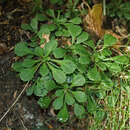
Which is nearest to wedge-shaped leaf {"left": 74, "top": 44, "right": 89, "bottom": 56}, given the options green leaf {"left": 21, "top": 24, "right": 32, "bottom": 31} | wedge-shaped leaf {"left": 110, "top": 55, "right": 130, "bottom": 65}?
wedge-shaped leaf {"left": 110, "top": 55, "right": 130, "bottom": 65}

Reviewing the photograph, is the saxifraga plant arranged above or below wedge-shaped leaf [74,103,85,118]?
above

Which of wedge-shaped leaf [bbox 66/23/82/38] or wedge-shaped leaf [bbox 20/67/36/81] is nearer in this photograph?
wedge-shaped leaf [bbox 20/67/36/81]

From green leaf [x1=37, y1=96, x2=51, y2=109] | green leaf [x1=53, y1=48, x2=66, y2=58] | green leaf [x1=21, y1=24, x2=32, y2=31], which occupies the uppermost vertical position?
→ green leaf [x1=21, y1=24, x2=32, y2=31]

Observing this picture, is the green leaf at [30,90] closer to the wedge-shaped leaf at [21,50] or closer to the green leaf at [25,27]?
the wedge-shaped leaf at [21,50]

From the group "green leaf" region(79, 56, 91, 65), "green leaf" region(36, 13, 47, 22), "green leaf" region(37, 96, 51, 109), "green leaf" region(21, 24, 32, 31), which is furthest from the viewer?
"green leaf" region(36, 13, 47, 22)

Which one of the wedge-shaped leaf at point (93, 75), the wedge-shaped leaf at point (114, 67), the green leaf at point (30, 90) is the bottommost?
the green leaf at point (30, 90)

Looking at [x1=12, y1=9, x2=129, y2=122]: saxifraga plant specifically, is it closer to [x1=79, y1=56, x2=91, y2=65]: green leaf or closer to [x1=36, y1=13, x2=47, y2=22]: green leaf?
[x1=79, y1=56, x2=91, y2=65]: green leaf

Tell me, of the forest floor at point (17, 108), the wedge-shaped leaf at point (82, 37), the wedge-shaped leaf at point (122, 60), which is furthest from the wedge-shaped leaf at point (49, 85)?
the wedge-shaped leaf at point (122, 60)

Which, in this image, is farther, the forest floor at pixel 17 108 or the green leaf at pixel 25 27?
the green leaf at pixel 25 27

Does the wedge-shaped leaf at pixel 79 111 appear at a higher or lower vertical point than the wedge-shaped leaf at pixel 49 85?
lower

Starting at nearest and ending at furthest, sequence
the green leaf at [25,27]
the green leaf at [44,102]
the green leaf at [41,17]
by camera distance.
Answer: the green leaf at [44,102]
the green leaf at [25,27]
the green leaf at [41,17]

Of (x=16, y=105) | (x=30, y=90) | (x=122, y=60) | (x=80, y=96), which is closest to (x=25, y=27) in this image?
(x=30, y=90)

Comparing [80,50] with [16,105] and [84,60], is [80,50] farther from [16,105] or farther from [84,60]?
[16,105]
